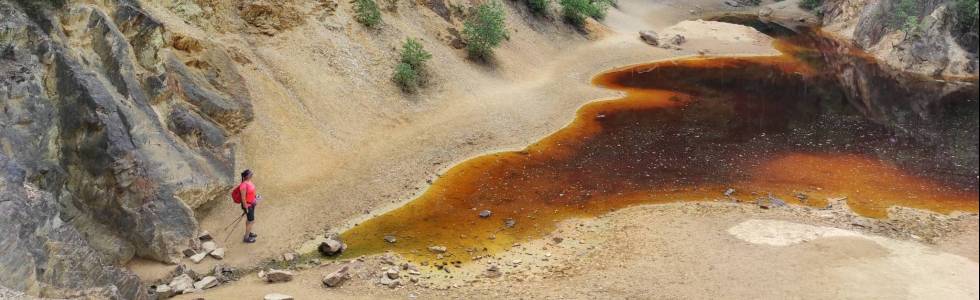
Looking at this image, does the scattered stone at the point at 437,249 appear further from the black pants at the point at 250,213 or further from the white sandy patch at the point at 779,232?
the white sandy patch at the point at 779,232

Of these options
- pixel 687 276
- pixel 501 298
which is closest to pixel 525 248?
pixel 501 298

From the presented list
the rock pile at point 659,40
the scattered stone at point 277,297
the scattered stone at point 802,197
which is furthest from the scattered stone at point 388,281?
the rock pile at point 659,40

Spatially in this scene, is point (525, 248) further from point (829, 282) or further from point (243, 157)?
point (243, 157)

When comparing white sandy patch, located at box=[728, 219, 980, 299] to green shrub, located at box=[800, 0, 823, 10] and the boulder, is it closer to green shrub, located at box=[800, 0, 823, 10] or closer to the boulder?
the boulder

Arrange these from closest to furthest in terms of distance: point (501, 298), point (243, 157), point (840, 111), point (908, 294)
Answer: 1. point (908, 294)
2. point (501, 298)
3. point (243, 157)
4. point (840, 111)

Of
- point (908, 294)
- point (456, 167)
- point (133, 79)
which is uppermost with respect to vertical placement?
point (133, 79)

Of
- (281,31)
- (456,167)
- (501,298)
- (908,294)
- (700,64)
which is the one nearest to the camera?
(908,294)

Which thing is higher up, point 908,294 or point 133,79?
point 133,79

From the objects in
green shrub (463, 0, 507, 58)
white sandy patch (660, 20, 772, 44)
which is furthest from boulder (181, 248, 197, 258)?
white sandy patch (660, 20, 772, 44)
